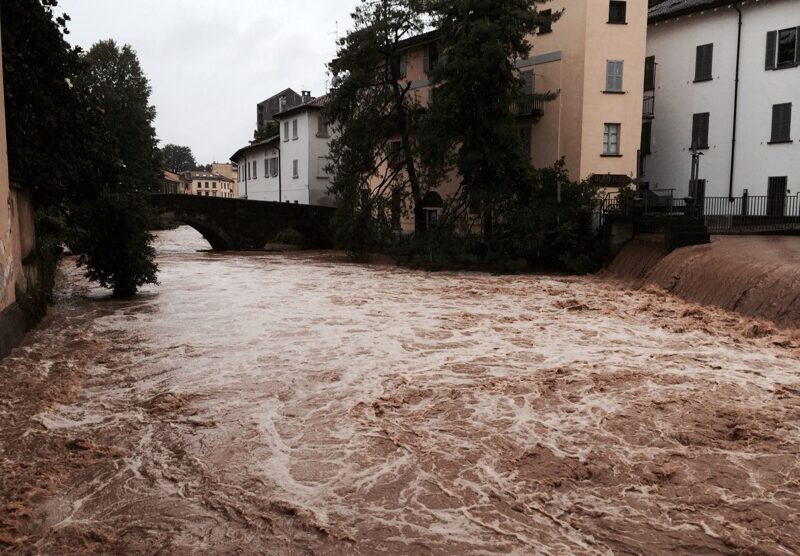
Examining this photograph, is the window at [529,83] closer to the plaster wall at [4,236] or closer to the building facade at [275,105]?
the plaster wall at [4,236]

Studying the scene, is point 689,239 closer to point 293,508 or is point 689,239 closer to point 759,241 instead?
point 759,241

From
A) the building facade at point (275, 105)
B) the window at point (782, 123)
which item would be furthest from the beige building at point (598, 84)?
the building facade at point (275, 105)

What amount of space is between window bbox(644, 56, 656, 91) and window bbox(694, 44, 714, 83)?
1.87 metres

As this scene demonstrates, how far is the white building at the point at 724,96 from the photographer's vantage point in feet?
81.7

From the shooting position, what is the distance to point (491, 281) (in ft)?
68.3

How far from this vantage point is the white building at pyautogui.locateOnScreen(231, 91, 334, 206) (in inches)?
1754

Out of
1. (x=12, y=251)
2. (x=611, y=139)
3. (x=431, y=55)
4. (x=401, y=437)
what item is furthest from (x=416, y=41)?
(x=401, y=437)

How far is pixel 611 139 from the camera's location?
25953 mm

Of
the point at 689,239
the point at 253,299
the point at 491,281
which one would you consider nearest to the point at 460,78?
the point at 491,281

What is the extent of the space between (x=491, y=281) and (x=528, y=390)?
1258 cm

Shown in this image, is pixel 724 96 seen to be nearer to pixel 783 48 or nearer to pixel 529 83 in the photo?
pixel 783 48

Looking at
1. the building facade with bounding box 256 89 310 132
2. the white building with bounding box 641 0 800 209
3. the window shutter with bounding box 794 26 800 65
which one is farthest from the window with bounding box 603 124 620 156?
the building facade with bounding box 256 89 310 132

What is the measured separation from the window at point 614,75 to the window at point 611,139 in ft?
4.29

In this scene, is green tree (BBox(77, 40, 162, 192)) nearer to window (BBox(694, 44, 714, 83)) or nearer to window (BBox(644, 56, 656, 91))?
window (BBox(644, 56, 656, 91))
